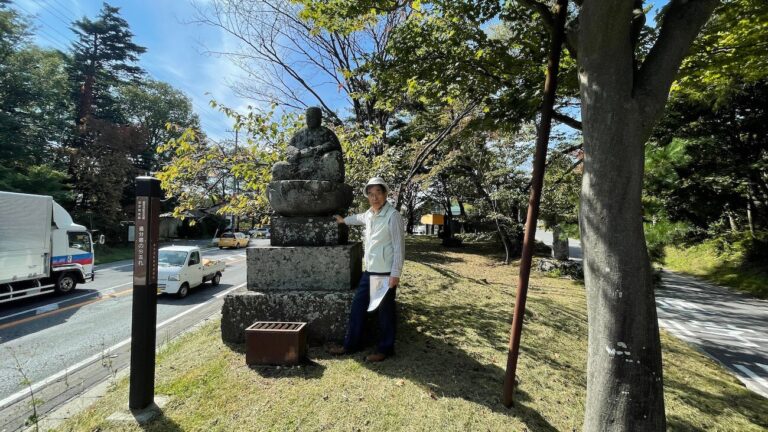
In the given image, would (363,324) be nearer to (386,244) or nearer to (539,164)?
(386,244)

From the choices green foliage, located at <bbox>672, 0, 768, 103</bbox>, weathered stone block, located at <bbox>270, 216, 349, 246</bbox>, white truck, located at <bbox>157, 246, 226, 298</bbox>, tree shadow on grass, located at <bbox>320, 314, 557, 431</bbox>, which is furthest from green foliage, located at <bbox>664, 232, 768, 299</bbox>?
white truck, located at <bbox>157, 246, 226, 298</bbox>

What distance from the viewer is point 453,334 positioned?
4.52 meters

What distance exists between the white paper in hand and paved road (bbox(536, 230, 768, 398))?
4.67 m

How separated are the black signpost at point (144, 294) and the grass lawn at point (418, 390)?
28 centimetres

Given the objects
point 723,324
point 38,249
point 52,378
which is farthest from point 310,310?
point 38,249

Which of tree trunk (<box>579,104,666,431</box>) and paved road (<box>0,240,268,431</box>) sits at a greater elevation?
tree trunk (<box>579,104,666,431</box>)

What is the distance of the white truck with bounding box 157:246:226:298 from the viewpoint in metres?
10.5

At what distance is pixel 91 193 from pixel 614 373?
29079 mm

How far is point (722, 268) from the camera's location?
13.6m

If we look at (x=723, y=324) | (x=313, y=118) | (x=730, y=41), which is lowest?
(x=723, y=324)

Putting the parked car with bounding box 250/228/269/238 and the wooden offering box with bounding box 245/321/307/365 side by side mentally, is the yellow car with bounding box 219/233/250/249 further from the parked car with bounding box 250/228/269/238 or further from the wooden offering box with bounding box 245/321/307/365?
the wooden offering box with bounding box 245/321/307/365

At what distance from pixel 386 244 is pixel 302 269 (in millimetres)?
1059

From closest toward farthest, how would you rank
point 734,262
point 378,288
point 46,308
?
point 378,288 < point 46,308 < point 734,262

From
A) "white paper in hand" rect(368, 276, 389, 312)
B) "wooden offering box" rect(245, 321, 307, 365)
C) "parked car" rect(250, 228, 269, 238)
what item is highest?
"parked car" rect(250, 228, 269, 238)
